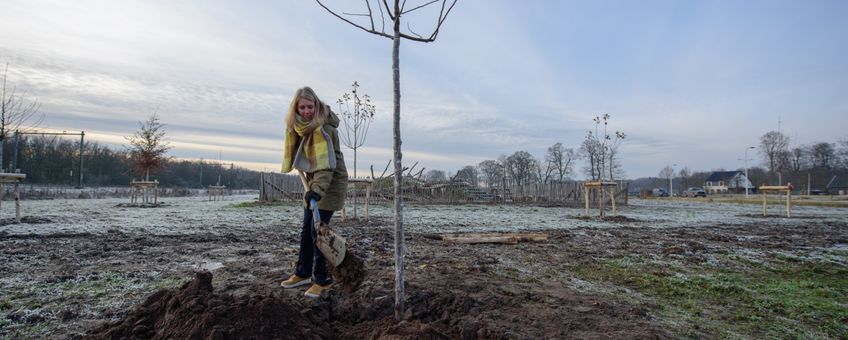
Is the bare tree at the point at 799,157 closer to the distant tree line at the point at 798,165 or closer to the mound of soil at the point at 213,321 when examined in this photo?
the distant tree line at the point at 798,165

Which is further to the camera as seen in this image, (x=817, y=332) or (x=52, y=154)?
(x=52, y=154)

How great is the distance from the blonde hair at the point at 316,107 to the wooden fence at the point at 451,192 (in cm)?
1833

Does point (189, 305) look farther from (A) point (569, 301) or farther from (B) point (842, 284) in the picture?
(B) point (842, 284)

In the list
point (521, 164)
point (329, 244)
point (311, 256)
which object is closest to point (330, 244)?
point (329, 244)

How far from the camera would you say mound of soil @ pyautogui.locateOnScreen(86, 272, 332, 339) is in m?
2.28

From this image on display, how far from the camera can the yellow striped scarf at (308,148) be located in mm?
3445

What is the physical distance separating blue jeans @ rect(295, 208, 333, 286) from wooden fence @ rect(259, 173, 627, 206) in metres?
18.2

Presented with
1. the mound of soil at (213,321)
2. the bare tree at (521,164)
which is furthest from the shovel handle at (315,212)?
the bare tree at (521,164)

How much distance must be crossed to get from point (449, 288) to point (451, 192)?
2213cm

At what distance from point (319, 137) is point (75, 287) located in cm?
286

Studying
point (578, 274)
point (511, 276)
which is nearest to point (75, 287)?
point (511, 276)

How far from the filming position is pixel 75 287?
3.85m

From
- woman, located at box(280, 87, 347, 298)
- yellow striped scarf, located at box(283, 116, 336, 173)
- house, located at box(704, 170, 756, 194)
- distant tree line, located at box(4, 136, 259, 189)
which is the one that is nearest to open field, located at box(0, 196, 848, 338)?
woman, located at box(280, 87, 347, 298)

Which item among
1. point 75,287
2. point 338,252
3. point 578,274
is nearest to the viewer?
point 338,252
